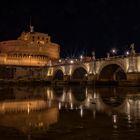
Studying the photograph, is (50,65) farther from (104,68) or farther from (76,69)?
(104,68)

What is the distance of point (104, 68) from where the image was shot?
7231 cm

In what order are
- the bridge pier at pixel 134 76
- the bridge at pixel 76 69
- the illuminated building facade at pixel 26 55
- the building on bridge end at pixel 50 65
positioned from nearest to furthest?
the bridge pier at pixel 134 76 → the bridge at pixel 76 69 → the building on bridge end at pixel 50 65 → the illuminated building facade at pixel 26 55

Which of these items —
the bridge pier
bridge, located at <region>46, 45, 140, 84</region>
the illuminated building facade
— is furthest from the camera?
the illuminated building facade

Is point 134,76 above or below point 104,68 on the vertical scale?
below

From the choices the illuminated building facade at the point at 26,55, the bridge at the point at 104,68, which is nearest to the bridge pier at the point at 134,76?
the bridge at the point at 104,68

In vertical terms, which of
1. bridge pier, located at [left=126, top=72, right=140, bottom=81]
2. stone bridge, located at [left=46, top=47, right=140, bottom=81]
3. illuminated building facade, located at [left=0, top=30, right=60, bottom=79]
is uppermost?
illuminated building facade, located at [left=0, top=30, right=60, bottom=79]

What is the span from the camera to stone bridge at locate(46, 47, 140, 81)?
193 feet

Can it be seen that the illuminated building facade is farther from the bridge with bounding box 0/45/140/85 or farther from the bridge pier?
the bridge pier

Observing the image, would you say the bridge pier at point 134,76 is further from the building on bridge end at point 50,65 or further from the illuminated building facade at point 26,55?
the illuminated building facade at point 26,55

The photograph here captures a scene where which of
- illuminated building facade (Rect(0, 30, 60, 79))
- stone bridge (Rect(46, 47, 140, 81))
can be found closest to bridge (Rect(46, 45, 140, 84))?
stone bridge (Rect(46, 47, 140, 81))

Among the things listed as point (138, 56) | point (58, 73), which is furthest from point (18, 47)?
point (138, 56)

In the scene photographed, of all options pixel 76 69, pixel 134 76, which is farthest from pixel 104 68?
pixel 76 69

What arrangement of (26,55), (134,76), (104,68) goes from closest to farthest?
(134,76) < (104,68) < (26,55)

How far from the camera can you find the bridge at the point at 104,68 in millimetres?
58925
